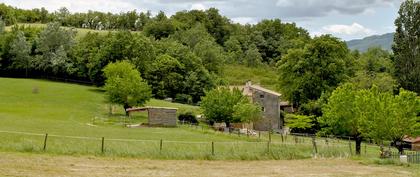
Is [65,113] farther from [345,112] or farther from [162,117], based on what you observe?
[345,112]

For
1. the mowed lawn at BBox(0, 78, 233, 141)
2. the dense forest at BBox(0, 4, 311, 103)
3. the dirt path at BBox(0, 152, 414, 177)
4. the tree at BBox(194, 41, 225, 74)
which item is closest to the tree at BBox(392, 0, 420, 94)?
the dense forest at BBox(0, 4, 311, 103)

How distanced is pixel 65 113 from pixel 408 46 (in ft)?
165

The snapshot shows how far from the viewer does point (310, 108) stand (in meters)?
76.8

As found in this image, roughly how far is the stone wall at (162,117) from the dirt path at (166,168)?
30533mm

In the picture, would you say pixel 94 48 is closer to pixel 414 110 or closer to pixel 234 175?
pixel 414 110

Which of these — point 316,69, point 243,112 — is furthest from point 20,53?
point 316,69

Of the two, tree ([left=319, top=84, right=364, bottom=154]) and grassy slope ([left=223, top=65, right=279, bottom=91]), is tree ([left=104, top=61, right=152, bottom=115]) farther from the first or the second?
grassy slope ([left=223, top=65, right=279, bottom=91])

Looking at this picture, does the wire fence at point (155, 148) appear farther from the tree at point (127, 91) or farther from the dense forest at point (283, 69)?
the tree at point (127, 91)

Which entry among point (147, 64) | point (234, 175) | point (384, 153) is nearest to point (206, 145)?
point (234, 175)

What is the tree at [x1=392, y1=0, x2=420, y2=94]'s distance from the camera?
80812 millimetres

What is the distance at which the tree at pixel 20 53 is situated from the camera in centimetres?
10306

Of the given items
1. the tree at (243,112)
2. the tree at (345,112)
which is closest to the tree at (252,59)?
the tree at (243,112)

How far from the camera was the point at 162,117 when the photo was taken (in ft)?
218

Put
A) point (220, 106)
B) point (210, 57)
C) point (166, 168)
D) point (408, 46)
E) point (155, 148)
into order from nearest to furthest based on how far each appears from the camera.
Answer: point (166, 168) → point (155, 148) → point (220, 106) → point (408, 46) → point (210, 57)
